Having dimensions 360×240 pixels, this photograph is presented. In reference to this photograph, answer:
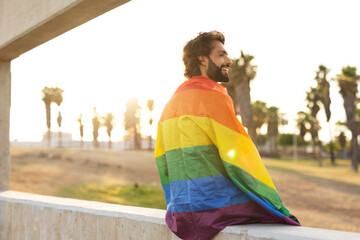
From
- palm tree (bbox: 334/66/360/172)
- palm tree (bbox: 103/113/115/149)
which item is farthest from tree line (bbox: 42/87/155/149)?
palm tree (bbox: 334/66/360/172)

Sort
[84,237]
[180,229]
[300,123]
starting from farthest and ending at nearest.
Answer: [300,123]
[84,237]
[180,229]

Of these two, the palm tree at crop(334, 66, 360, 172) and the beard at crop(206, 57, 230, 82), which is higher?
the palm tree at crop(334, 66, 360, 172)

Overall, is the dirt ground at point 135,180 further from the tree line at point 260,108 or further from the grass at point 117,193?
the tree line at point 260,108

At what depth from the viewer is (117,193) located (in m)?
25.3

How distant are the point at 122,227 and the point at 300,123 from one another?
64061 millimetres

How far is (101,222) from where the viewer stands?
10.2ft

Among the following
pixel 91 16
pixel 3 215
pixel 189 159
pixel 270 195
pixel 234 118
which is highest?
pixel 91 16

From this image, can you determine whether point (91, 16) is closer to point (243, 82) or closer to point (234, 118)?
point (234, 118)

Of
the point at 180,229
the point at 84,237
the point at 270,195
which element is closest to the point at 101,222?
the point at 84,237

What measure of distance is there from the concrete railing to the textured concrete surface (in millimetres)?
1784

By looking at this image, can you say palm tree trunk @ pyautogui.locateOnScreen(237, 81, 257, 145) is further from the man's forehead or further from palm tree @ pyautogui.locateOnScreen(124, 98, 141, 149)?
the man's forehead

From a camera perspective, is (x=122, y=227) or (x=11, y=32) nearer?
(x=122, y=227)

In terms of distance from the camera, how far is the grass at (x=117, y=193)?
72.7 ft

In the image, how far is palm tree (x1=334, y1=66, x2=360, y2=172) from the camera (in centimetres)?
4103
